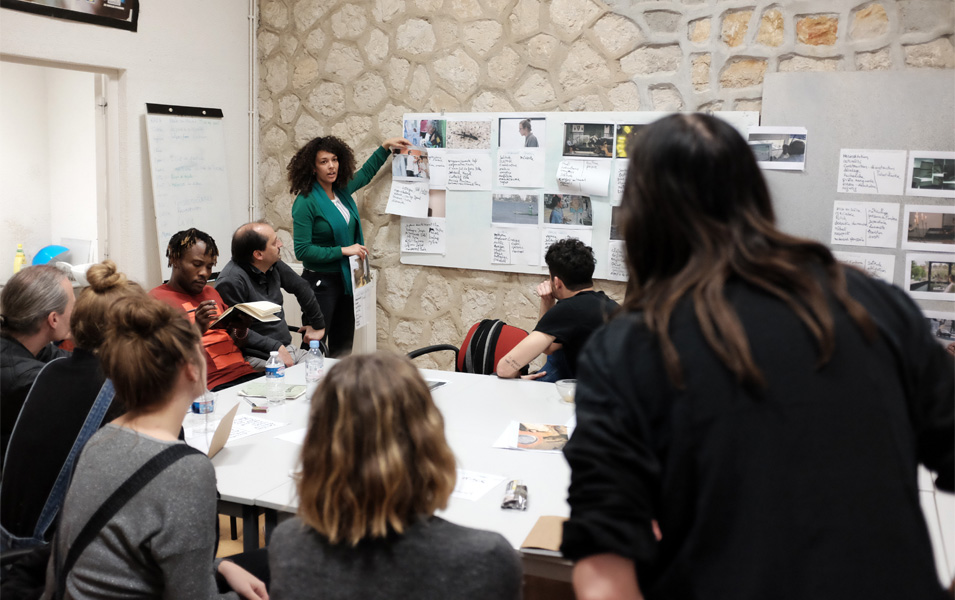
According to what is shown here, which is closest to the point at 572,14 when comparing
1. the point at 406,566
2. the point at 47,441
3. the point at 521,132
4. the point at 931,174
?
the point at 521,132

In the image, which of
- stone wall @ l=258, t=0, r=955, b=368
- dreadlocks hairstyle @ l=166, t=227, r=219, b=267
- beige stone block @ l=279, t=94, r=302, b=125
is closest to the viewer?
dreadlocks hairstyle @ l=166, t=227, r=219, b=267

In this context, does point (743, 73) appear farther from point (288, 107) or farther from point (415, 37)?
point (288, 107)

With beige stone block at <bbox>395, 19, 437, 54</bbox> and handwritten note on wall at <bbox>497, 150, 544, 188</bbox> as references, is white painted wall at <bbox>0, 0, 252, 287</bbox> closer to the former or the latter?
beige stone block at <bbox>395, 19, 437, 54</bbox>

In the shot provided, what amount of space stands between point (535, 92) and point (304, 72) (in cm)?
170

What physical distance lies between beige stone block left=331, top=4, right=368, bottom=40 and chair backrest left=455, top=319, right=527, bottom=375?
2470mm

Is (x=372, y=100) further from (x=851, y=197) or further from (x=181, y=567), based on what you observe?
(x=181, y=567)

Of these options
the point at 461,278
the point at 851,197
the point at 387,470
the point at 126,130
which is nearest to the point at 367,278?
the point at 461,278

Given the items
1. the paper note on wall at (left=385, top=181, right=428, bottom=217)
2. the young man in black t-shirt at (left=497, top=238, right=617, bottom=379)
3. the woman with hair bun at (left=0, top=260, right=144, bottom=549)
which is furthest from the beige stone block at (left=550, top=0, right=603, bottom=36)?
the woman with hair bun at (left=0, top=260, right=144, bottom=549)

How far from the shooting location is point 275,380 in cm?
295

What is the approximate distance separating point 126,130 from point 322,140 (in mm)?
1133

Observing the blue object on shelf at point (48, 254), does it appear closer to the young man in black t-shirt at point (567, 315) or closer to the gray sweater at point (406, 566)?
the young man in black t-shirt at point (567, 315)

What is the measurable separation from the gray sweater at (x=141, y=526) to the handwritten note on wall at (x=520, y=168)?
3.33 metres

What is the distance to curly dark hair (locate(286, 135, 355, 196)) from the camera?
467 centimetres

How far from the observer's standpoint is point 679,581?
0.93m
